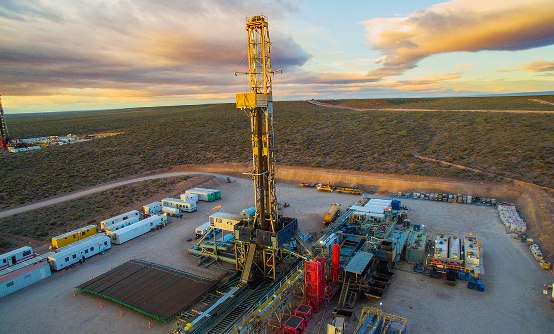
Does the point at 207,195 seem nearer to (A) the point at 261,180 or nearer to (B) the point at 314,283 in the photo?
(A) the point at 261,180

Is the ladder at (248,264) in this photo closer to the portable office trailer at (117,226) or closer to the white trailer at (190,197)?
the portable office trailer at (117,226)

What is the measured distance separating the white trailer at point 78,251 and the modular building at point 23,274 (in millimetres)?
581

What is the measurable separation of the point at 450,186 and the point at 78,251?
3344cm

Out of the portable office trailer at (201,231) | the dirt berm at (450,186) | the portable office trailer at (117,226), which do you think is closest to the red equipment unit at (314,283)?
the portable office trailer at (201,231)

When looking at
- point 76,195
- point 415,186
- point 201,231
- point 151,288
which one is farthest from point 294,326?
point 76,195

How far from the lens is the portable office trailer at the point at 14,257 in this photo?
65.6 ft

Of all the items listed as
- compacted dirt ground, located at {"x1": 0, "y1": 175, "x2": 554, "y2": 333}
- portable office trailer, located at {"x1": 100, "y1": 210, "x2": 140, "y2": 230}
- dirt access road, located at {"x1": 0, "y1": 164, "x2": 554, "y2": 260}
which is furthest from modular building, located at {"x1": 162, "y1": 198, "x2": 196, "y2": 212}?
dirt access road, located at {"x1": 0, "y1": 164, "x2": 554, "y2": 260}

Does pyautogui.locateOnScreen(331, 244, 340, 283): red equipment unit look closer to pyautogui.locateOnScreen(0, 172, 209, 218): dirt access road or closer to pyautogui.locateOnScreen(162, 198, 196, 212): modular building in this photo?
pyautogui.locateOnScreen(162, 198, 196, 212): modular building

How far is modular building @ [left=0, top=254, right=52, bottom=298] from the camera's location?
58.6 feet

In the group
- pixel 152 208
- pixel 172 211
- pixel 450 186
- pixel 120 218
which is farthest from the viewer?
pixel 450 186

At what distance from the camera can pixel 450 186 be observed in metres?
33.8

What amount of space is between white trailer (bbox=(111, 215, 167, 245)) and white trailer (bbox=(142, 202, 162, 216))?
3546 millimetres

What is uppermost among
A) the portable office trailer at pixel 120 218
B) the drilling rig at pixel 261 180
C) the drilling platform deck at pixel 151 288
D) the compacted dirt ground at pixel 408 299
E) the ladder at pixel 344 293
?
the drilling rig at pixel 261 180

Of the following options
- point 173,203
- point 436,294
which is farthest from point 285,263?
point 173,203
